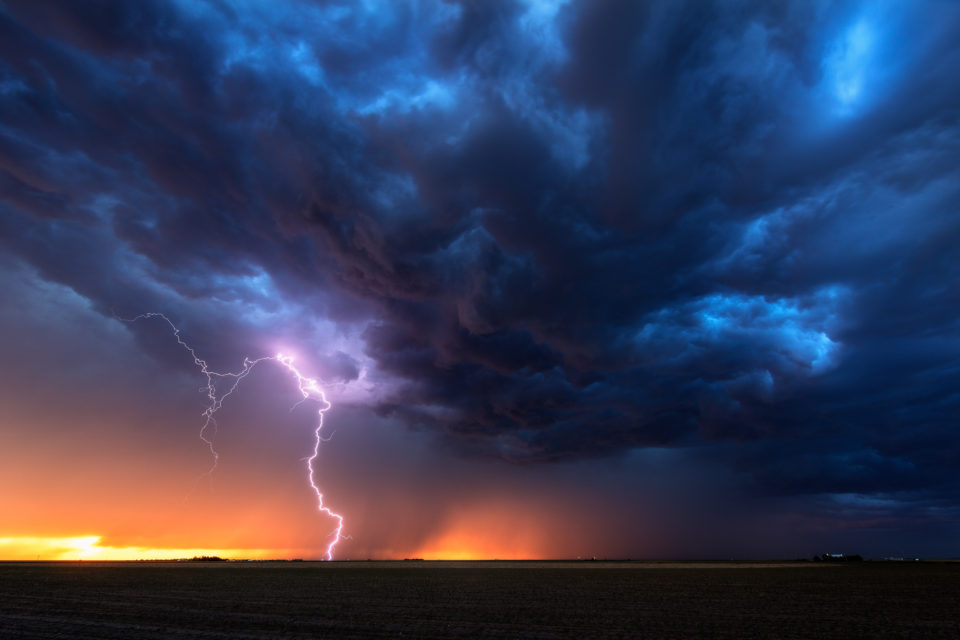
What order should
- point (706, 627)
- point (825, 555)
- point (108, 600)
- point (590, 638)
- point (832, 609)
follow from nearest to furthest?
1. point (590, 638)
2. point (706, 627)
3. point (832, 609)
4. point (108, 600)
5. point (825, 555)

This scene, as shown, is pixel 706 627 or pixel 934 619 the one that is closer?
pixel 706 627

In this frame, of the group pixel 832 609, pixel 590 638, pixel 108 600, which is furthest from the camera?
pixel 108 600

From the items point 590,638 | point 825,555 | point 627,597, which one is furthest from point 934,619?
point 825,555

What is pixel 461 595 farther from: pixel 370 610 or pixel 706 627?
pixel 706 627

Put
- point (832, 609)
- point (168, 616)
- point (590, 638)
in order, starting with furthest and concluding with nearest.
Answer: point (832, 609) → point (168, 616) → point (590, 638)

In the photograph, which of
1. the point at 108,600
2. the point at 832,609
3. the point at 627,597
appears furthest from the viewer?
the point at 627,597

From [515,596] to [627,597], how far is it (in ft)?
24.2

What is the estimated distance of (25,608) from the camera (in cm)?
2756

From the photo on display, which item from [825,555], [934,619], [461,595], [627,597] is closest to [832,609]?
[934,619]

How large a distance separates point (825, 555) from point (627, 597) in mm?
148162

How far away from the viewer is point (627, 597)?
1368 inches

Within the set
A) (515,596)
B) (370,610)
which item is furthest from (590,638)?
(515,596)

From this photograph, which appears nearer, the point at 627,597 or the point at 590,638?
the point at 590,638

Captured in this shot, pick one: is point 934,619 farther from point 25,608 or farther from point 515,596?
point 25,608
